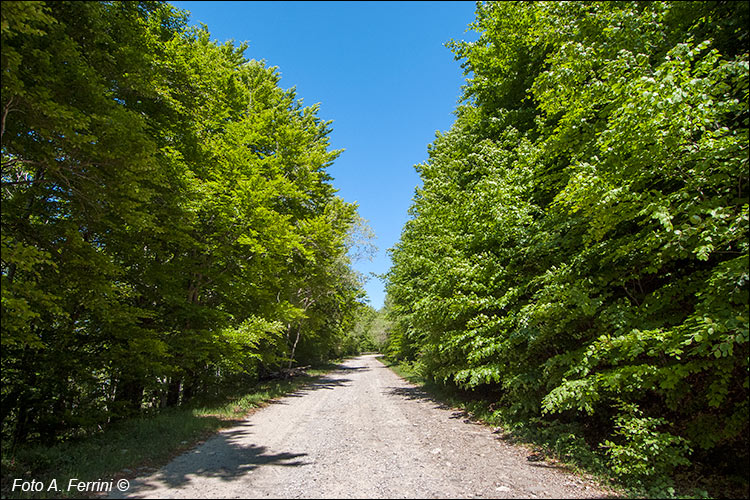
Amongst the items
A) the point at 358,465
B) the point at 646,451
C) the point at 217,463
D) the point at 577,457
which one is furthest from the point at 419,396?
the point at 646,451

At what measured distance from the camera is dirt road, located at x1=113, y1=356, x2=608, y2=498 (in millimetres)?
4395

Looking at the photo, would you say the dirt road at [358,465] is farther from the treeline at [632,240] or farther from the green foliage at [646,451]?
the treeline at [632,240]

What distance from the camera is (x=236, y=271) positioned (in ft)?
39.1

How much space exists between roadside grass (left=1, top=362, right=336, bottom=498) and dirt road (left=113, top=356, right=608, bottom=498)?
0.46 m

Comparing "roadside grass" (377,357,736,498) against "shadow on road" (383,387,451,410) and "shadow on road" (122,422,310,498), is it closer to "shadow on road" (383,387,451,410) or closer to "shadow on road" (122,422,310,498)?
"shadow on road" (383,387,451,410)

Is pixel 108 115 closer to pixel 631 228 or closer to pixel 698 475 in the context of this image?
pixel 631 228

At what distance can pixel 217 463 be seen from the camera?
5551 mm

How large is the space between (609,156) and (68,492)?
30.0 feet

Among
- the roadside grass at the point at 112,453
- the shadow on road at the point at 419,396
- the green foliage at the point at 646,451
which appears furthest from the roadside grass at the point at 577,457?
the roadside grass at the point at 112,453

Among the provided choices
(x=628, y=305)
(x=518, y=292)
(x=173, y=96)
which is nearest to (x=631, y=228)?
(x=628, y=305)

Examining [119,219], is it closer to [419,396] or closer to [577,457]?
[577,457]

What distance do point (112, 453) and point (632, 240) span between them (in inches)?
369

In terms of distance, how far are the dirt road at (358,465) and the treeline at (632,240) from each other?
1.16 m

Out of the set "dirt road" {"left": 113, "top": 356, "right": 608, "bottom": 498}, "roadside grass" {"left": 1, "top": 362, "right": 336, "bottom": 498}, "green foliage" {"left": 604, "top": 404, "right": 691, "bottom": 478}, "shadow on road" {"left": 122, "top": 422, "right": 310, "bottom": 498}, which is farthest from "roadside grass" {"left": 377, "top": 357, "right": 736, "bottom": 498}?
"roadside grass" {"left": 1, "top": 362, "right": 336, "bottom": 498}
